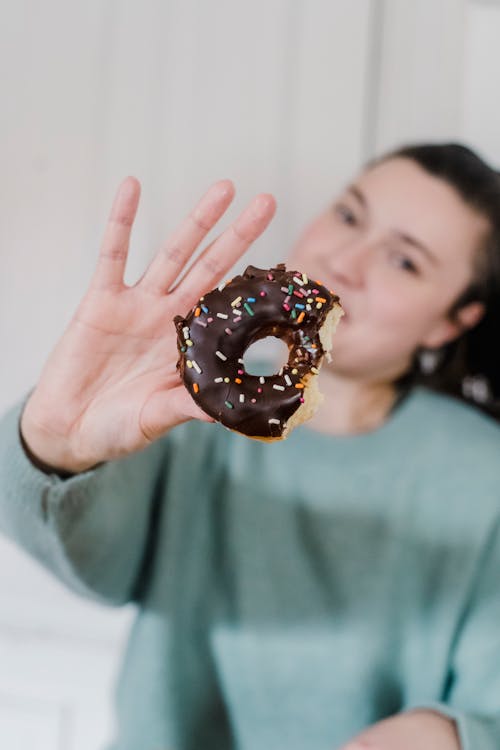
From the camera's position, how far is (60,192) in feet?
4.33

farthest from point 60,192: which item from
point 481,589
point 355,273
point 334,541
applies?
point 481,589

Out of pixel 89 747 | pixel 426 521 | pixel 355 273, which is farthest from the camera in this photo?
pixel 89 747

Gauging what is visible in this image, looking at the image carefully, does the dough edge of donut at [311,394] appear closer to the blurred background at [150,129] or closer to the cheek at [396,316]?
the cheek at [396,316]

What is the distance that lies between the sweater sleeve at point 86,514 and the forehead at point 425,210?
1.78 ft

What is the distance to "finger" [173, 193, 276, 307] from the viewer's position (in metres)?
0.77

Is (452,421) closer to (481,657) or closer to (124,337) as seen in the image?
(481,657)

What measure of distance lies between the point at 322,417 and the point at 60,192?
2.12ft

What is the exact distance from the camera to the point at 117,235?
2.49 feet

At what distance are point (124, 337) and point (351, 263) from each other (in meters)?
0.49

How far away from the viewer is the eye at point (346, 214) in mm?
1216

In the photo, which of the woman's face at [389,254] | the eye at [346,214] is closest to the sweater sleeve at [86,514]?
the woman's face at [389,254]

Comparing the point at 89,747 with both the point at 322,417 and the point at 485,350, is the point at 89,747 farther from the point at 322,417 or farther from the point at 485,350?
the point at 485,350

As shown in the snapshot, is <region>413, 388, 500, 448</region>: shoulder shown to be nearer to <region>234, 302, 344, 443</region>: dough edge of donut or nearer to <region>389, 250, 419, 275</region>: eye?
<region>389, 250, 419, 275</region>: eye

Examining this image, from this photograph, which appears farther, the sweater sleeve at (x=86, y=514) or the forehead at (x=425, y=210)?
the forehead at (x=425, y=210)
